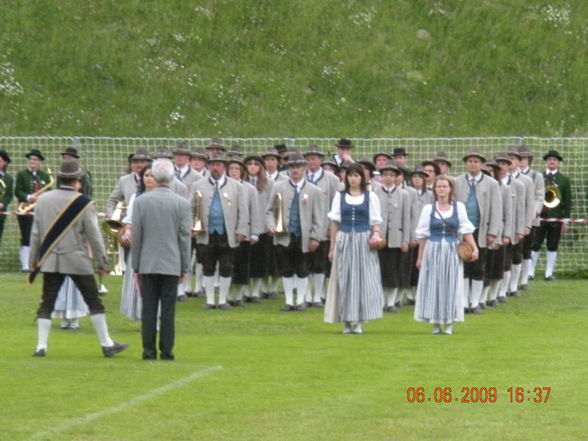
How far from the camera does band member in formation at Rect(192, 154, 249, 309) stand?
21891mm

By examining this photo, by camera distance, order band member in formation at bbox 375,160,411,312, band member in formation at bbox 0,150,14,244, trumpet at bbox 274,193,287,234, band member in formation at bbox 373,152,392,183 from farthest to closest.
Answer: band member in formation at bbox 0,150,14,244, band member in formation at bbox 373,152,392,183, band member in formation at bbox 375,160,411,312, trumpet at bbox 274,193,287,234

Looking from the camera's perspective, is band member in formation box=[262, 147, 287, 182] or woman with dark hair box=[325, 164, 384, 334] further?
band member in formation box=[262, 147, 287, 182]

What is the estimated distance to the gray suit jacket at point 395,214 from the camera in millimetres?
22297

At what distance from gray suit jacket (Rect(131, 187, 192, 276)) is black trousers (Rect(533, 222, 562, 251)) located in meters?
12.6

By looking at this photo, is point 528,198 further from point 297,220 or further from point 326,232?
point 297,220

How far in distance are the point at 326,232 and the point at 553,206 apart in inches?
238

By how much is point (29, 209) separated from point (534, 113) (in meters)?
16.1

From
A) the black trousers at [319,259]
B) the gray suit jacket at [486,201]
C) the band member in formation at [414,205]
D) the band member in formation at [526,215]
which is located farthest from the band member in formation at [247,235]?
the band member in formation at [526,215]

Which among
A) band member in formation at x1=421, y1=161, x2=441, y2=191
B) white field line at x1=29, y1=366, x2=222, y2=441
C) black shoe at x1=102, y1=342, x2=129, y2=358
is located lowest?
white field line at x1=29, y1=366, x2=222, y2=441

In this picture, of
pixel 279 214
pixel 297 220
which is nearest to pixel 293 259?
pixel 297 220

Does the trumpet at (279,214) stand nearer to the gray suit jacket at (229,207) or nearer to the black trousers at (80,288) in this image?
the gray suit jacket at (229,207)

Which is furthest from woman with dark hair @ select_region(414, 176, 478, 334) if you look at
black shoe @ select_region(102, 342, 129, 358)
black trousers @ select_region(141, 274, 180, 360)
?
black shoe @ select_region(102, 342, 129, 358)

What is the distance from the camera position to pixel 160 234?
605 inches

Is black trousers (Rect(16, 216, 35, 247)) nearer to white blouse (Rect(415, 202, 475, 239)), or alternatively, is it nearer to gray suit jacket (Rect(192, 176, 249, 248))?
gray suit jacket (Rect(192, 176, 249, 248))
